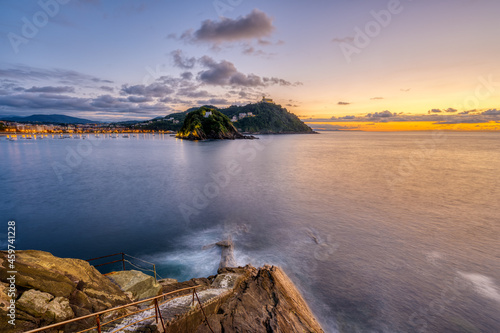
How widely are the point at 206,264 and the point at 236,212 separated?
870 cm

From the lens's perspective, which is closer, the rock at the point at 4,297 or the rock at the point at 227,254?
the rock at the point at 4,297

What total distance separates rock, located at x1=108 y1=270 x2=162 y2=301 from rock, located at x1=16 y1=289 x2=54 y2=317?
2590 mm

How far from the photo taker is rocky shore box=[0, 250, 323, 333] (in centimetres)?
548

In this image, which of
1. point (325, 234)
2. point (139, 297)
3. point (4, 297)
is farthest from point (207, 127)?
point (4, 297)

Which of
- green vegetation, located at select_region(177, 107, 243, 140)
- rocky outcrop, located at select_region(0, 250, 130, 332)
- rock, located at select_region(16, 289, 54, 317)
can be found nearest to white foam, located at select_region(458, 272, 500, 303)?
rocky outcrop, located at select_region(0, 250, 130, 332)

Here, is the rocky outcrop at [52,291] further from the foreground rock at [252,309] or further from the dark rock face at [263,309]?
the dark rock face at [263,309]

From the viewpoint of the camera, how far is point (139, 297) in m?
7.90

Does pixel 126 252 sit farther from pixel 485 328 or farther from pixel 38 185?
pixel 38 185

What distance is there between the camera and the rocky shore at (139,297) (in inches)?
216

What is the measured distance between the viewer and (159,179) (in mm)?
35344

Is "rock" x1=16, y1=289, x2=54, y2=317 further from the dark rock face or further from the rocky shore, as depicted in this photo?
the dark rock face

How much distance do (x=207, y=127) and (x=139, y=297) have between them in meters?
141

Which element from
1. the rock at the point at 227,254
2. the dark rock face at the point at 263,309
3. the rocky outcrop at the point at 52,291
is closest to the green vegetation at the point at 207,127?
the rock at the point at 227,254

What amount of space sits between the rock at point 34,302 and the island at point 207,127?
138 m
